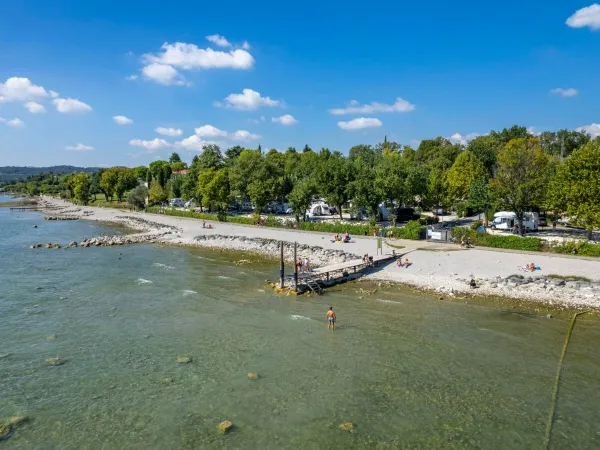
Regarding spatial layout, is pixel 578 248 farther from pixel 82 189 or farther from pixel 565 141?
pixel 82 189

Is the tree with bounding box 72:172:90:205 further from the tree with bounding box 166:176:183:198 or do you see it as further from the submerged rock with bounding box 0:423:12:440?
the submerged rock with bounding box 0:423:12:440

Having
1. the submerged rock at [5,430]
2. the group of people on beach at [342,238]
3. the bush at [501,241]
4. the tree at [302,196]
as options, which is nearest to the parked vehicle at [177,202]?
the tree at [302,196]

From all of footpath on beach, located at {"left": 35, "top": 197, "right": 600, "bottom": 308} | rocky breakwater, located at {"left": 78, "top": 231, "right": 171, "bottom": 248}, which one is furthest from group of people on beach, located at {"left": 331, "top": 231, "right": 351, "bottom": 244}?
rocky breakwater, located at {"left": 78, "top": 231, "right": 171, "bottom": 248}

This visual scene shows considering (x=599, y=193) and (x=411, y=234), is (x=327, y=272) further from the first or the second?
(x=599, y=193)

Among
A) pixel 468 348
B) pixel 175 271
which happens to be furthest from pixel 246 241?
pixel 468 348

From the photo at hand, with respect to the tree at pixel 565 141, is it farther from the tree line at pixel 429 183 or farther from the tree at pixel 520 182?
the tree at pixel 520 182
